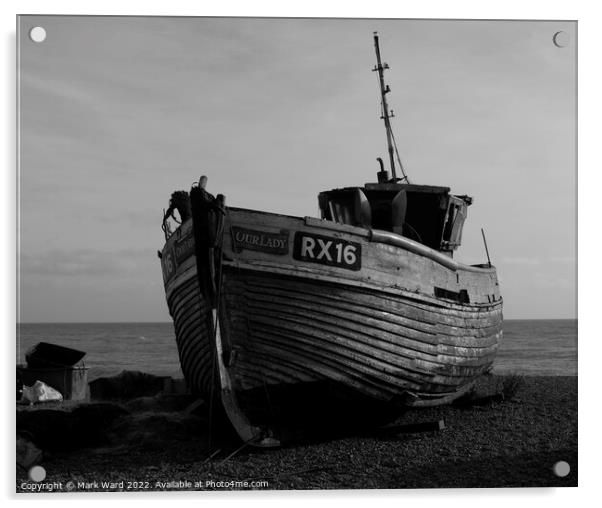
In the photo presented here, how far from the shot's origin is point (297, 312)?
26.0 feet

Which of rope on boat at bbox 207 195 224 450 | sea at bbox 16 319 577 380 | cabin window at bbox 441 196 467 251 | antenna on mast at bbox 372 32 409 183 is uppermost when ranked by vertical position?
antenna on mast at bbox 372 32 409 183

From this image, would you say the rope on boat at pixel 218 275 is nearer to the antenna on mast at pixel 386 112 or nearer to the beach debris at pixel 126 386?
the antenna on mast at pixel 386 112

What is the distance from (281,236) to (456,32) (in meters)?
2.75

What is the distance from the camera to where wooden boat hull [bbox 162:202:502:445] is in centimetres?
784

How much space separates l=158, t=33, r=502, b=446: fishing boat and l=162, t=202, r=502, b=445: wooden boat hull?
11 mm

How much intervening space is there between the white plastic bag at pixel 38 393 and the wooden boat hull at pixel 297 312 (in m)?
3.80

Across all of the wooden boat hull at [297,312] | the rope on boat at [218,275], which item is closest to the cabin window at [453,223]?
the wooden boat hull at [297,312]

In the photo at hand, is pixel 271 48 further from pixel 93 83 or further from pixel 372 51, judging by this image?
pixel 93 83

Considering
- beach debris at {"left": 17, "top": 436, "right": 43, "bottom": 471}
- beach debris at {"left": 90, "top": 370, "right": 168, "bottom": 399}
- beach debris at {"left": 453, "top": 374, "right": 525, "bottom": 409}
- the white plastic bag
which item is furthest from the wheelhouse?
beach debris at {"left": 17, "top": 436, "right": 43, "bottom": 471}

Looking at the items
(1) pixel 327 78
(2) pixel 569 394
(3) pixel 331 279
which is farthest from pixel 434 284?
(2) pixel 569 394

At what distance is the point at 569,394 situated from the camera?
1197cm

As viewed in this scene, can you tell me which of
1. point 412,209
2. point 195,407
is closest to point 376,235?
point 412,209

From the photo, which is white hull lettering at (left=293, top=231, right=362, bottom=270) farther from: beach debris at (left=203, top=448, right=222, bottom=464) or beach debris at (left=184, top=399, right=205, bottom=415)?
beach debris at (left=184, top=399, right=205, bottom=415)

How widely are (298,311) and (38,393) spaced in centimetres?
536
